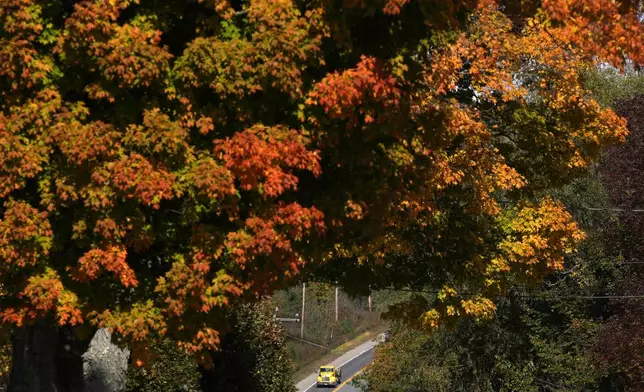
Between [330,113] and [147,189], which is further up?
[330,113]

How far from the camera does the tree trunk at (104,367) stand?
13.6m

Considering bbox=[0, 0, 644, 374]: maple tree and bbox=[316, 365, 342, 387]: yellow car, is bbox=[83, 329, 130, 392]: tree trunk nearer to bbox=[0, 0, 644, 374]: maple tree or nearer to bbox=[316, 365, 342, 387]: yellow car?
bbox=[0, 0, 644, 374]: maple tree

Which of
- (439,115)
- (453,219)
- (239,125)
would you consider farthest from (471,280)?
(239,125)

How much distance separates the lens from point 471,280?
1739 centimetres

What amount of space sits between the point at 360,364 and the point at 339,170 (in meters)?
66.4

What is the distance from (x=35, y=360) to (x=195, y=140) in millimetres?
3653

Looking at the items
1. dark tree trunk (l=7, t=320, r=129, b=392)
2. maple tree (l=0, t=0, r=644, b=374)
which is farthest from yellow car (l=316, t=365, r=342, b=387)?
maple tree (l=0, t=0, r=644, b=374)

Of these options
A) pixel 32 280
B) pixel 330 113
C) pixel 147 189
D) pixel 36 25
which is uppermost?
pixel 36 25

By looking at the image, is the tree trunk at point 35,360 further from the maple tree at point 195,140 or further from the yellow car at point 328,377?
the yellow car at point 328,377

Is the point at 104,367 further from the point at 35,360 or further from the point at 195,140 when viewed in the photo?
the point at 195,140

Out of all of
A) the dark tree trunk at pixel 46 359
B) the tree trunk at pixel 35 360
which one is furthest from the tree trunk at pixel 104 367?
the tree trunk at pixel 35 360

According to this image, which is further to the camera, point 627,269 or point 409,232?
point 627,269

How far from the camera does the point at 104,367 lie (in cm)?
1379

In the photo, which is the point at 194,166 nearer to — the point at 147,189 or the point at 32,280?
the point at 147,189
